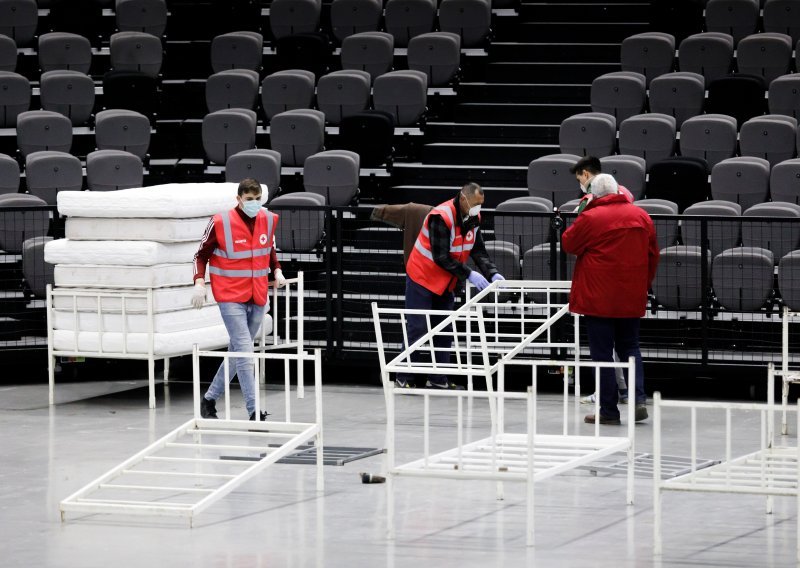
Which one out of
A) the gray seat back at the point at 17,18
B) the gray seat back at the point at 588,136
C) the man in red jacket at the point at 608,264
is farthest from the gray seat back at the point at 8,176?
the man in red jacket at the point at 608,264

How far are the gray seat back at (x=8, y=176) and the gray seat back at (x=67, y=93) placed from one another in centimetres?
223

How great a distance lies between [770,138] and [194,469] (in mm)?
7719

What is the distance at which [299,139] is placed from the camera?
15930 mm

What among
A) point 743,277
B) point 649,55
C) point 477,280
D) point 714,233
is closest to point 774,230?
point 714,233

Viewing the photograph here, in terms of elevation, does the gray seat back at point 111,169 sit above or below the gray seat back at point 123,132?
below

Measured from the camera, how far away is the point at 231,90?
17094mm

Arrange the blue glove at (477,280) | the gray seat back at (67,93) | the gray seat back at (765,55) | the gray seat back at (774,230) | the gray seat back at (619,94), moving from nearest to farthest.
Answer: the blue glove at (477,280)
the gray seat back at (774,230)
the gray seat back at (619,94)
the gray seat back at (765,55)
the gray seat back at (67,93)

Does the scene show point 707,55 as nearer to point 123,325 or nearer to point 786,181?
point 786,181

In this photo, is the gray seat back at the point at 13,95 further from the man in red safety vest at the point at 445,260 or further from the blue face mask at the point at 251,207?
the blue face mask at the point at 251,207

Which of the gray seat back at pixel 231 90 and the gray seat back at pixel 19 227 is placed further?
the gray seat back at pixel 231 90

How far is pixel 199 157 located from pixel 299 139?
167cm

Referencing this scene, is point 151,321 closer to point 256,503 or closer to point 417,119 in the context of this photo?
point 256,503

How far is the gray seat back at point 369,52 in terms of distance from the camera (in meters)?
17.4

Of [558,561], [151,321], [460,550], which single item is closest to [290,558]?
[460,550]
